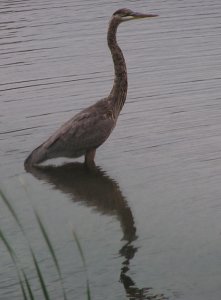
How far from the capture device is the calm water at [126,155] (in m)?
8.03

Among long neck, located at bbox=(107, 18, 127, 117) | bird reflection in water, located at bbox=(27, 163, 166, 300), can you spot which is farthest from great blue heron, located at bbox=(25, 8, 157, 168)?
bird reflection in water, located at bbox=(27, 163, 166, 300)

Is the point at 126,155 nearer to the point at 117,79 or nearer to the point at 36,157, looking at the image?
the point at 117,79

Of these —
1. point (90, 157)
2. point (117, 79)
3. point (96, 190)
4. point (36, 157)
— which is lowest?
point (96, 190)

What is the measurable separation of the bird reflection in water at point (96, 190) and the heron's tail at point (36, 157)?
0.28 feet

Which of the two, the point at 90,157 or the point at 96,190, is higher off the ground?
the point at 90,157

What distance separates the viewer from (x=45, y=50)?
16859 millimetres

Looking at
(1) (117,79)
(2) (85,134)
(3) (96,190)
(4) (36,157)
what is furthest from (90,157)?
(1) (117,79)

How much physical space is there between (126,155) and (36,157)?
1.14 metres

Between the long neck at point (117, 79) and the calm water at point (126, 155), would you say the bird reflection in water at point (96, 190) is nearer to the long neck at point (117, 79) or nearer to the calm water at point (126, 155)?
the calm water at point (126, 155)

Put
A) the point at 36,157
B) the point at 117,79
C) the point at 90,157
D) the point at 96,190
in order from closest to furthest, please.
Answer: the point at 96,190 < the point at 36,157 < the point at 90,157 < the point at 117,79

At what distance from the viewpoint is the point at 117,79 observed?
11.6 metres

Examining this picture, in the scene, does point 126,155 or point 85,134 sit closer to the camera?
point 85,134

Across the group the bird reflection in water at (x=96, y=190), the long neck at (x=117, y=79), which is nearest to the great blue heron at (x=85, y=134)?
the long neck at (x=117, y=79)

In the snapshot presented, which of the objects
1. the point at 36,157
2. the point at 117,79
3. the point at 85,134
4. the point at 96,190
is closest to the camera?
the point at 96,190
